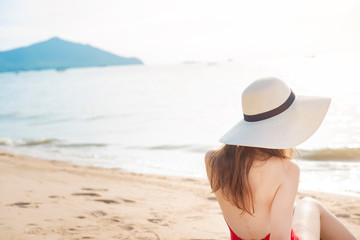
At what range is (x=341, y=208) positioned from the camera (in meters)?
4.91

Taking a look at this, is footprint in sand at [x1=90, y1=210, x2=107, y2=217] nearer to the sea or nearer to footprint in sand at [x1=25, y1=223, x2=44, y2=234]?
footprint in sand at [x1=25, y1=223, x2=44, y2=234]

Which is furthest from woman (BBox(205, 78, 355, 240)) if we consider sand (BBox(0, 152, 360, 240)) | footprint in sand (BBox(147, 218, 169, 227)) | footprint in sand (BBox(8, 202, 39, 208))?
footprint in sand (BBox(8, 202, 39, 208))

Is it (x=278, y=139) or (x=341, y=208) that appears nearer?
(x=278, y=139)

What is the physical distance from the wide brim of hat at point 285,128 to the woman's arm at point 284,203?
15cm

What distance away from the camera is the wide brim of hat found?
2033mm

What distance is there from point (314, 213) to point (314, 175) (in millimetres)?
4518

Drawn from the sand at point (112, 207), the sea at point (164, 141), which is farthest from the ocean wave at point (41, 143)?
the sand at point (112, 207)

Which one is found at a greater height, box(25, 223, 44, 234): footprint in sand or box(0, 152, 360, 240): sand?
box(25, 223, 44, 234): footprint in sand

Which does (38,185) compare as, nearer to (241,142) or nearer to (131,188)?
(131,188)

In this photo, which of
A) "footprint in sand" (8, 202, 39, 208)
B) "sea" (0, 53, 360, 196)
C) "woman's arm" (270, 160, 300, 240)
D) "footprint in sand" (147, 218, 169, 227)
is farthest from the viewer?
"sea" (0, 53, 360, 196)

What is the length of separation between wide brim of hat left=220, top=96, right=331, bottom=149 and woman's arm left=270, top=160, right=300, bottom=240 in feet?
0.49

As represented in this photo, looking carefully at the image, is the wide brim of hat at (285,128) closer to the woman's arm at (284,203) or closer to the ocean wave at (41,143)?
the woman's arm at (284,203)

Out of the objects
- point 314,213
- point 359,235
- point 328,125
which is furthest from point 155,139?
point 314,213

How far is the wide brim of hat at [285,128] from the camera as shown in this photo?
2033 mm
